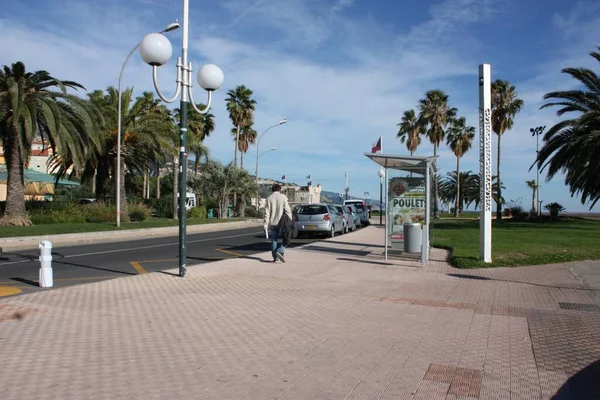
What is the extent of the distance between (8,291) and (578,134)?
2948cm

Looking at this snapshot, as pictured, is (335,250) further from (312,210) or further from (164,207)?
(164,207)

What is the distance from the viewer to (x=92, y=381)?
4.33m

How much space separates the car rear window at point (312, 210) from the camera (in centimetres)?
2167

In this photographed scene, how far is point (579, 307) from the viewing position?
25.7 ft

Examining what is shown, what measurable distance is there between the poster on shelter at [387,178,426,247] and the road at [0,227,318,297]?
3.99 metres

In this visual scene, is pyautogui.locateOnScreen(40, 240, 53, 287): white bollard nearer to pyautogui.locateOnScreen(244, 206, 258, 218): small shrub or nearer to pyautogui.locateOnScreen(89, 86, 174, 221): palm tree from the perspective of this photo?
pyautogui.locateOnScreen(89, 86, 174, 221): palm tree

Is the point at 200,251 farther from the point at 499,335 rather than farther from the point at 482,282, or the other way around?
the point at 499,335

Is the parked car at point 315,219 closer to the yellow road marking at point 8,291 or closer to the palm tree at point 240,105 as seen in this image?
the yellow road marking at point 8,291

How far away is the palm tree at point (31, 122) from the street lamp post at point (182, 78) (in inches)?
596

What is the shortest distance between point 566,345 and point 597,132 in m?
23.6

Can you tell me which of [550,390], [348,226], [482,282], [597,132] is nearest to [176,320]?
[550,390]

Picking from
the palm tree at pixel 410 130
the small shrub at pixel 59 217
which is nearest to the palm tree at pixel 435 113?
the palm tree at pixel 410 130

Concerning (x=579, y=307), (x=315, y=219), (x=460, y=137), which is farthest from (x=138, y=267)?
(x=460, y=137)

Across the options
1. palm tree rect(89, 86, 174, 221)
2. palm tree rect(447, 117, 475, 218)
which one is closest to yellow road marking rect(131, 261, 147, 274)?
palm tree rect(89, 86, 174, 221)
